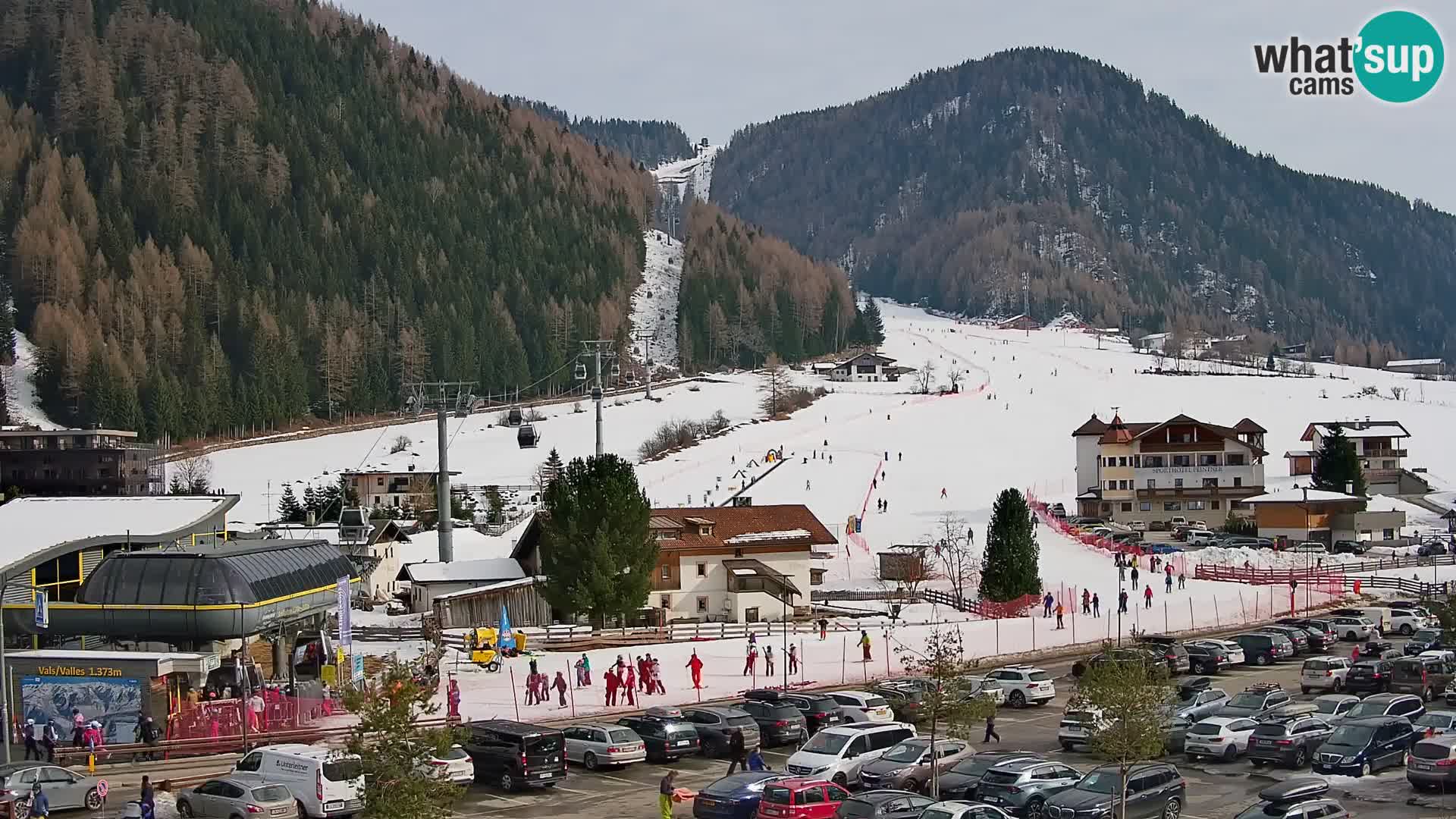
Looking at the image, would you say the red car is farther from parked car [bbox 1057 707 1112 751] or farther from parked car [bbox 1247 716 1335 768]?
parked car [bbox 1247 716 1335 768]

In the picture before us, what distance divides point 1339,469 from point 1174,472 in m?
8.10

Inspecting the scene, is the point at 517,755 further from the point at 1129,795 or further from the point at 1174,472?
the point at 1174,472

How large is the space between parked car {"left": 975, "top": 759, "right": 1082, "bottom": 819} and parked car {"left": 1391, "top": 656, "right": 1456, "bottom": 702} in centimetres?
1324

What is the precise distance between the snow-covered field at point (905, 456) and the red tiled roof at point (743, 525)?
4850 millimetres

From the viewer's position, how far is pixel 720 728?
29.2 metres

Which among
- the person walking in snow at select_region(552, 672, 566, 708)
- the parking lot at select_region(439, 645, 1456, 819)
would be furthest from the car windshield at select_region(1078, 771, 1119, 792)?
the person walking in snow at select_region(552, 672, 566, 708)

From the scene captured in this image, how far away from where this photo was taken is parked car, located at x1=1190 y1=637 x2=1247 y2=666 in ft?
132

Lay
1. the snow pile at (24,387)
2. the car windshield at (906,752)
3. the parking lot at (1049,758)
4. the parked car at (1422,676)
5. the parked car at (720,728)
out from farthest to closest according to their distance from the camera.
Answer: the snow pile at (24,387)
the parked car at (1422,676)
the parked car at (720,728)
the car windshield at (906,752)
the parking lot at (1049,758)

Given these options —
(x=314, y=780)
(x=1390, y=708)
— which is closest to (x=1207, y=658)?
(x=1390, y=708)

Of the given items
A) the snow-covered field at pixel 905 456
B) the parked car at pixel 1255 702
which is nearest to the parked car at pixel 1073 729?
the parked car at pixel 1255 702

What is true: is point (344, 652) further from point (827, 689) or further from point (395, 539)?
point (395, 539)

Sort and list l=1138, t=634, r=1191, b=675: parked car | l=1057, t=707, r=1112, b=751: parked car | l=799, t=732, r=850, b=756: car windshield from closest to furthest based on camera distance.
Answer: l=799, t=732, r=850, b=756: car windshield
l=1057, t=707, r=1112, b=751: parked car
l=1138, t=634, r=1191, b=675: parked car

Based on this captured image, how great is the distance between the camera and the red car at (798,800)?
73.8 ft

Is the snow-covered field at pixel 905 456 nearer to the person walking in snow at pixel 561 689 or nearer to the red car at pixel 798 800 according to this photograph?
the person walking in snow at pixel 561 689
